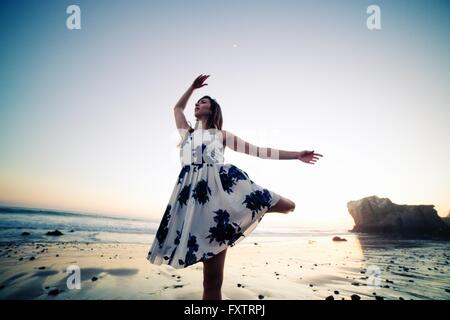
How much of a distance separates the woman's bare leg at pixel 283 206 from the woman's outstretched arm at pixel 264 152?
606 mm

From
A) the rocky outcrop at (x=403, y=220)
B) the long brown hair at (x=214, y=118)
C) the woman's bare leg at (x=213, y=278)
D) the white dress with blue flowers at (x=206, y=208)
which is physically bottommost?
the rocky outcrop at (x=403, y=220)

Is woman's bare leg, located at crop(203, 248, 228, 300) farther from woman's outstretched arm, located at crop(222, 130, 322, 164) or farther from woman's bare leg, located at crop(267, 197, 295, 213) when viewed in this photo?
woman's outstretched arm, located at crop(222, 130, 322, 164)

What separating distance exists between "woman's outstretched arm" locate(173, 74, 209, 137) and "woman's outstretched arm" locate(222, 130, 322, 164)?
629 mm

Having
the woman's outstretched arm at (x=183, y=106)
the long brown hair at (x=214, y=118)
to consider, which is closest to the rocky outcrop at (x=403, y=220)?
the long brown hair at (x=214, y=118)

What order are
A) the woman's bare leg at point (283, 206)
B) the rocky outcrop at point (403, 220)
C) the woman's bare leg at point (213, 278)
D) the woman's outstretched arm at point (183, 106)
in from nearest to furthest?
the woman's bare leg at point (213, 278)
the woman's bare leg at point (283, 206)
the woman's outstretched arm at point (183, 106)
the rocky outcrop at point (403, 220)

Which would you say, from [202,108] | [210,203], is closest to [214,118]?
[202,108]

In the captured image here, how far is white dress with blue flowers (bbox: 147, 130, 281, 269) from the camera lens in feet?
8.63

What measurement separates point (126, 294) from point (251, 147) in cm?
329

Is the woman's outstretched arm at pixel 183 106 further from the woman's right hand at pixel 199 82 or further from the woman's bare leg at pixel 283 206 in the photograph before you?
the woman's bare leg at pixel 283 206

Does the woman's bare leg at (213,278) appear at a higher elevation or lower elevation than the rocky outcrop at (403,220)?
higher

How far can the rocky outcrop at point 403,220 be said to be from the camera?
33312 mm
